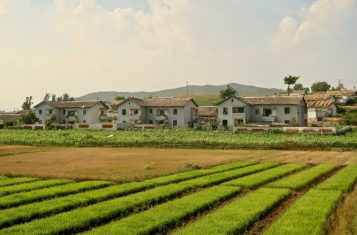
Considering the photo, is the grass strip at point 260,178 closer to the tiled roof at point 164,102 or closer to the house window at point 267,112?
the house window at point 267,112

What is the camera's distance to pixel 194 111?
94.8 meters

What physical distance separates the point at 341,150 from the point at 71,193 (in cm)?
3509

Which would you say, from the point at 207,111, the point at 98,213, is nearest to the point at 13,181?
the point at 98,213

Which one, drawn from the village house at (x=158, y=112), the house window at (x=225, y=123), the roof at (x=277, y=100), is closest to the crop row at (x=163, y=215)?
the roof at (x=277, y=100)

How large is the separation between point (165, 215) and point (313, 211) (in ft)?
18.3

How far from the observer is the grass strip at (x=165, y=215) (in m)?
15.0

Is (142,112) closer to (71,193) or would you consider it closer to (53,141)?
(53,141)

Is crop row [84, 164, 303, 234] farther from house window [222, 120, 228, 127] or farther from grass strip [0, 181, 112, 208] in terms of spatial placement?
house window [222, 120, 228, 127]

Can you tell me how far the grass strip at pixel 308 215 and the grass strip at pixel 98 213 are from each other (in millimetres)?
5755

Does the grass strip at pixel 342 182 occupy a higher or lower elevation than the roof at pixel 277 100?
lower

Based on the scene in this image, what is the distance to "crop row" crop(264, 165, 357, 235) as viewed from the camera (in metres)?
15.1

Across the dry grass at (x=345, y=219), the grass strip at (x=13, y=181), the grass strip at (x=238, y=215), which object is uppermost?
the grass strip at (x=13, y=181)

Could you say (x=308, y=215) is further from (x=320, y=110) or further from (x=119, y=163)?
(x=320, y=110)

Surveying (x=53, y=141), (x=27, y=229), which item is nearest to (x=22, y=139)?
(x=53, y=141)
